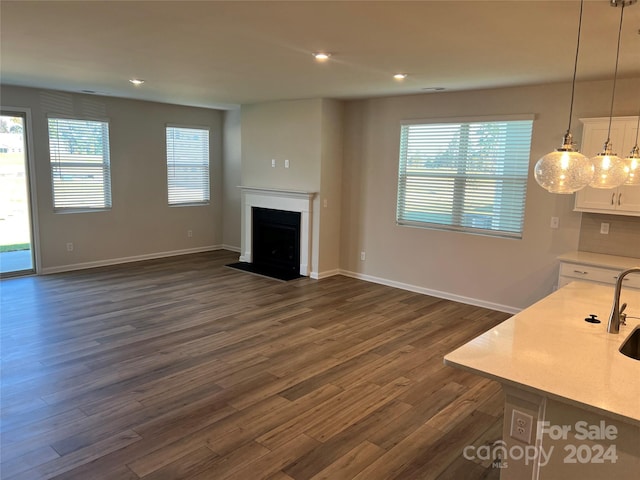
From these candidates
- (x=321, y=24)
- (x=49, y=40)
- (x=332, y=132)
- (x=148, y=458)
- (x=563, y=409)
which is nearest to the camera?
(x=563, y=409)

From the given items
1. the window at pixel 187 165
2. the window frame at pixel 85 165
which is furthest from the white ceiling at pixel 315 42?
the window at pixel 187 165

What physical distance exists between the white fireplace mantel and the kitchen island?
4580 millimetres

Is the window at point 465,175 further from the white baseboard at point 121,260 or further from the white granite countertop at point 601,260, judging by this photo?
the white baseboard at point 121,260

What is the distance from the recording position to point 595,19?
8.50ft

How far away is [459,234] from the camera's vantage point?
5613 millimetres

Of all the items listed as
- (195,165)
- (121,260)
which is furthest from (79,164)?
(195,165)

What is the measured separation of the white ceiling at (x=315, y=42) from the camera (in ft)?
8.43

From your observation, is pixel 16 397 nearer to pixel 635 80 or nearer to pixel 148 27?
pixel 148 27

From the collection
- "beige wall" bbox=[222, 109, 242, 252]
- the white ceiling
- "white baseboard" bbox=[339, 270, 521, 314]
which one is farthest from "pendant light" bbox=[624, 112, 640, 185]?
"beige wall" bbox=[222, 109, 242, 252]

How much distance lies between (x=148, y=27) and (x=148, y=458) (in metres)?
2.69

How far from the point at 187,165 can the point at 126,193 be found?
1230 mm

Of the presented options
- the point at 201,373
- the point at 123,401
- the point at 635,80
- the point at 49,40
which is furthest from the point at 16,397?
the point at 635,80

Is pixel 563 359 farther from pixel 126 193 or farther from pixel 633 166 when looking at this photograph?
pixel 126 193

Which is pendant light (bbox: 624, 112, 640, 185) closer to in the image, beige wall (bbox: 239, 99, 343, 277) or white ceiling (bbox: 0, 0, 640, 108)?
white ceiling (bbox: 0, 0, 640, 108)
